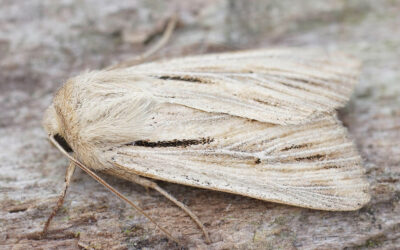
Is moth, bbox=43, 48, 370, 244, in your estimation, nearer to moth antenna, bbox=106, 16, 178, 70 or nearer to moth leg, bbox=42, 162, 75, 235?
moth leg, bbox=42, 162, 75, 235

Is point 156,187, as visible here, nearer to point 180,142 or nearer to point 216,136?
point 180,142

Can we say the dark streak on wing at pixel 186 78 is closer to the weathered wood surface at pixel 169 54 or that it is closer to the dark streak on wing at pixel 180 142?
the dark streak on wing at pixel 180 142

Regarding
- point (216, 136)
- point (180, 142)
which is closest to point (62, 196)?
point (180, 142)

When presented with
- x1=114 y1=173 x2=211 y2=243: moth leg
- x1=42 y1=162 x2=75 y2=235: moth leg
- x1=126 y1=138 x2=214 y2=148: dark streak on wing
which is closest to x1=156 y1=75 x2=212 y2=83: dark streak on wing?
x1=126 y1=138 x2=214 y2=148: dark streak on wing

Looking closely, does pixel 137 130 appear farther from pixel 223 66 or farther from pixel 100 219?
pixel 223 66

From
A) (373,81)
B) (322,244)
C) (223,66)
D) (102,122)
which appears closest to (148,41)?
(223,66)

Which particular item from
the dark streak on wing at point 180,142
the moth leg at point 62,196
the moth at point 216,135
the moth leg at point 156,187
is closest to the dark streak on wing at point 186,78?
the moth at point 216,135
